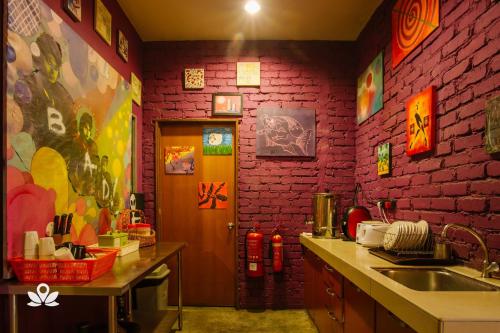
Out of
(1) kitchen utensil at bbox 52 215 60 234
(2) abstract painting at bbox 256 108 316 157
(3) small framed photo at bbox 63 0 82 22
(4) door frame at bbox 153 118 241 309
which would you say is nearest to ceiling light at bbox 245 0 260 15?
(2) abstract painting at bbox 256 108 316 157

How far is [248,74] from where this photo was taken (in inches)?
157

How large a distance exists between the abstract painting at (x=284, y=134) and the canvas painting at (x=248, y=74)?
1.15 feet

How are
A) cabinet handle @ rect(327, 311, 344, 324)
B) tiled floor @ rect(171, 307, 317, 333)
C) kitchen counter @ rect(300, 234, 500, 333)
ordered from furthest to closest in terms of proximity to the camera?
tiled floor @ rect(171, 307, 317, 333) → cabinet handle @ rect(327, 311, 344, 324) → kitchen counter @ rect(300, 234, 500, 333)

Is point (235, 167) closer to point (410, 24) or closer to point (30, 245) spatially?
point (410, 24)

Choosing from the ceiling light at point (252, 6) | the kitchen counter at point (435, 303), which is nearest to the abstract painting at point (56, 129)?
the ceiling light at point (252, 6)

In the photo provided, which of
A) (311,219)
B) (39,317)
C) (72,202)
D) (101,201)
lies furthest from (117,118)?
(311,219)

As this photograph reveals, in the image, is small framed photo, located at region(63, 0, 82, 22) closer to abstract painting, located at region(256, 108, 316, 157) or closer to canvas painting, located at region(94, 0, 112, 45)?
canvas painting, located at region(94, 0, 112, 45)

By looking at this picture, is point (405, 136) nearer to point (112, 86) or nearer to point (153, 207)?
point (112, 86)

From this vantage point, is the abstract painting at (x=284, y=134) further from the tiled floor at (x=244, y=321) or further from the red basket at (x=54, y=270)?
the red basket at (x=54, y=270)

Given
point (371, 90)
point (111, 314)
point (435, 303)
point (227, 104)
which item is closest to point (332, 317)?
point (435, 303)

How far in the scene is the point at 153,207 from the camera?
13.1ft

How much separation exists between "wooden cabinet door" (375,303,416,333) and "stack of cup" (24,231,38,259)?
5.68ft

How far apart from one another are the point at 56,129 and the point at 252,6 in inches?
80.0

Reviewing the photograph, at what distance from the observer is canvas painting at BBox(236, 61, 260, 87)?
399 centimetres
